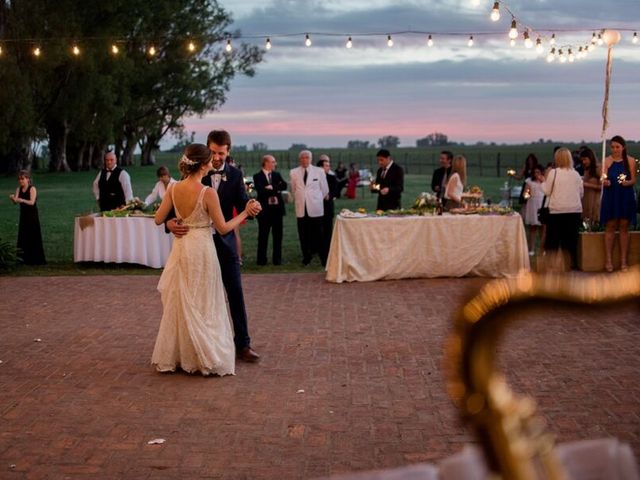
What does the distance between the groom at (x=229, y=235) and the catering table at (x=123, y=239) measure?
23.9ft

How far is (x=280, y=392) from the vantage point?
285 inches

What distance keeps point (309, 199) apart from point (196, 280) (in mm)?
8012

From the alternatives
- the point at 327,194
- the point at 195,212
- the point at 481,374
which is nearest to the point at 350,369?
the point at 195,212

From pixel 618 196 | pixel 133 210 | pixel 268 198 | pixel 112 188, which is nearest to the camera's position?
pixel 618 196

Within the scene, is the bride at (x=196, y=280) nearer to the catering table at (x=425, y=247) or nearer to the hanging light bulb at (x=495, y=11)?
the catering table at (x=425, y=247)

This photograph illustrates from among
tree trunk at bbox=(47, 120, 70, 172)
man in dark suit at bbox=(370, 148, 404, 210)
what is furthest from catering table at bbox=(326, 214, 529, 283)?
tree trunk at bbox=(47, 120, 70, 172)

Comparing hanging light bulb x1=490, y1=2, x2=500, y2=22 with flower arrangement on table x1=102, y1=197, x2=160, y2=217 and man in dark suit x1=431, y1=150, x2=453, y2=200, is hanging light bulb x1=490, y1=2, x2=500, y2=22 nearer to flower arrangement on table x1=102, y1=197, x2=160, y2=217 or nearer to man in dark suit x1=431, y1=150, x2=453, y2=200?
man in dark suit x1=431, y1=150, x2=453, y2=200

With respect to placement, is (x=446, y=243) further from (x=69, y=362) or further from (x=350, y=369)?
(x=69, y=362)

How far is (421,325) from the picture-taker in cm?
997

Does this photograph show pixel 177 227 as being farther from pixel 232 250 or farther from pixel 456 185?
pixel 456 185

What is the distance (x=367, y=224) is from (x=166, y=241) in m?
4.27

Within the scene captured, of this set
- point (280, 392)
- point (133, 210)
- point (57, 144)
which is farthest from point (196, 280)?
point (57, 144)

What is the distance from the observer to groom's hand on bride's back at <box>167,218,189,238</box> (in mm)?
7613

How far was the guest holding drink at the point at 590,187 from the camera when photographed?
50.4 ft
